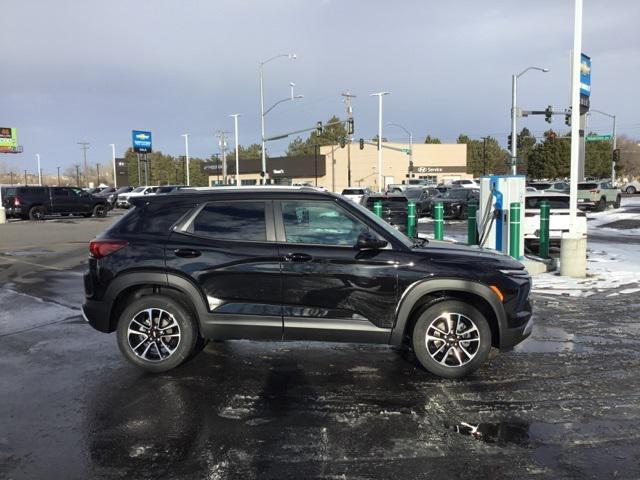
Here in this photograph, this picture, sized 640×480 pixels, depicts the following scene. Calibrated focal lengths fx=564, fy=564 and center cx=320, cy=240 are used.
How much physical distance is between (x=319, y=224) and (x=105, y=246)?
83.1 inches

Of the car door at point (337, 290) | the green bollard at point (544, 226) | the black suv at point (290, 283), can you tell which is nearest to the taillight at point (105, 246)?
the black suv at point (290, 283)

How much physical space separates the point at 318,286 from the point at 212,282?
101cm

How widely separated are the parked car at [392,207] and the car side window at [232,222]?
Answer: 12858 mm

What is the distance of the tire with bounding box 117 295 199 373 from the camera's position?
548 centimetres

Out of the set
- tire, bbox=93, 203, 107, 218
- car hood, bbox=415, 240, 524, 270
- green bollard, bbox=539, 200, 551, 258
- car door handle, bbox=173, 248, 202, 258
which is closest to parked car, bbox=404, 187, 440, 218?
green bollard, bbox=539, 200, 551, 258

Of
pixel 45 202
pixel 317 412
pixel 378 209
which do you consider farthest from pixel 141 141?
pixel 317 412

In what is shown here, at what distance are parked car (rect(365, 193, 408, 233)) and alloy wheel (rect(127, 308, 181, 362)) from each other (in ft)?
43.1

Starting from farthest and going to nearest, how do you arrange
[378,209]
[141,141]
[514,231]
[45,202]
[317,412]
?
[141,141] → [45,202] → [378,209] → [514,231] → [317,412]

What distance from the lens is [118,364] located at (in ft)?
19.2

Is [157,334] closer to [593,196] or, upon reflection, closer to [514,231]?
[514,231]

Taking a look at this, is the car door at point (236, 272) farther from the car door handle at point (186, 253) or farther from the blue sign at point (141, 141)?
the blue sign at point (141, 141)

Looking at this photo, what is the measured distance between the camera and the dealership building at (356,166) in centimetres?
8650

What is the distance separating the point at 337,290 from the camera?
522 cm

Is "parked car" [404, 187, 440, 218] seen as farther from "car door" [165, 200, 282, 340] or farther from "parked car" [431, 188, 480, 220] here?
"car door" [165, 200, 282, 340]
